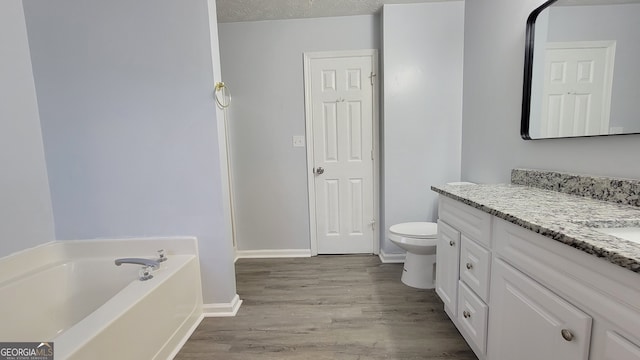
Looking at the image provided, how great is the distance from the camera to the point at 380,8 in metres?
2.32

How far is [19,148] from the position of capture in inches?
62.6

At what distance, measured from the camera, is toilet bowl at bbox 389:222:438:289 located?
1934 mm

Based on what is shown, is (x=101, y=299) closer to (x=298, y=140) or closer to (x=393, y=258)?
(x=298, y=140)

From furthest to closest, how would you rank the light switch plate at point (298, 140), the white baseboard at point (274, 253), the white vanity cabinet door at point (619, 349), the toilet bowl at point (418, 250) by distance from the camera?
1. the white baseboard at point (274, 253)
2. the light switch plate at point (298, 140)
3. the toilet bowl at point (418, 250)
4. the white vanity cabinet door at point (619, 349)

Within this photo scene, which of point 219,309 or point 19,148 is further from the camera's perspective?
point 219,309

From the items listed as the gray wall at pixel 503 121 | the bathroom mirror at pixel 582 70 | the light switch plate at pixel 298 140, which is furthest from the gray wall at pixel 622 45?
the light switch plate at pixel 298 140

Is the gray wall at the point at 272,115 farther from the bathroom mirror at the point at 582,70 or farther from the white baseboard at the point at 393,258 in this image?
the bathroom mirror at the point at 582,70

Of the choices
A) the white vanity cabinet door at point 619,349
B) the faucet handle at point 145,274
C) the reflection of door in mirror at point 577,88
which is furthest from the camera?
the faucet handle at point 145,274

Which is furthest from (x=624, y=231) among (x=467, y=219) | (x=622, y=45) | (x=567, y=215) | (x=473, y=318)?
(x=622, y=45)

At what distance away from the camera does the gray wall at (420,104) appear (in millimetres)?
2277

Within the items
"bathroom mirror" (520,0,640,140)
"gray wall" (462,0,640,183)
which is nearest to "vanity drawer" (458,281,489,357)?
"gray wall" (462,0,640,183)

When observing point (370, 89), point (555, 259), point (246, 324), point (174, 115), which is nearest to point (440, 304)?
point (555, 259)

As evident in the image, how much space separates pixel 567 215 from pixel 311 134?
2.01 m

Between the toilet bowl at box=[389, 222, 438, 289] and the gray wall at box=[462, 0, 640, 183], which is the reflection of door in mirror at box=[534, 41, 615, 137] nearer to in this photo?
the gray wall at box=[462, 0, 640, 183]
